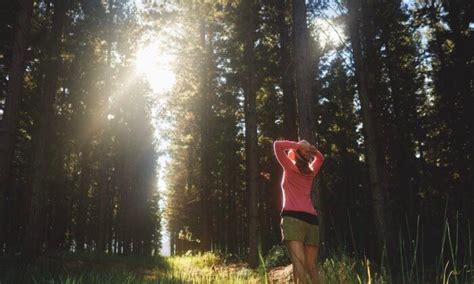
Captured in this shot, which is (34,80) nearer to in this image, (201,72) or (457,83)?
(201,72)

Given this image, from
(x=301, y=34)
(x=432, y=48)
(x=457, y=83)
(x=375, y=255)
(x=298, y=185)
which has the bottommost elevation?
(x=375, y=255)

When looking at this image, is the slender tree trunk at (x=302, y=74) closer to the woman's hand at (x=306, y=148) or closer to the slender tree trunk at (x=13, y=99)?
the woman's hand at (x=306, y=148)

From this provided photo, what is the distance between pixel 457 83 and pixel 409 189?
6.15m

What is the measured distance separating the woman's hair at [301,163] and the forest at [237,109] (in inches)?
201

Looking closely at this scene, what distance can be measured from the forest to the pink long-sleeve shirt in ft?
16.8

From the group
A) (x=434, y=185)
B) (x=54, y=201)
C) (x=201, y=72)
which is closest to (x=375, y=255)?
(x=201, y=72)

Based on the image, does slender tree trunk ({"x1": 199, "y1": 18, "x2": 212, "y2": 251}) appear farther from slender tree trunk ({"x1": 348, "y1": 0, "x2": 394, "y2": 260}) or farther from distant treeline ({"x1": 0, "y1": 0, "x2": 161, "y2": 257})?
slender tree trunk ({"x1": 348, "y1": 0, "x2": 394, "y2": 260})

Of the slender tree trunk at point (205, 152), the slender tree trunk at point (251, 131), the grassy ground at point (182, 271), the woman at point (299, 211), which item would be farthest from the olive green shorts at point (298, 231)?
the slender tree trunk at point (205, 152)

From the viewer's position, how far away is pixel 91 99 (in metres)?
25.5

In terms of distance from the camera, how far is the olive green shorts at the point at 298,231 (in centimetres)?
544

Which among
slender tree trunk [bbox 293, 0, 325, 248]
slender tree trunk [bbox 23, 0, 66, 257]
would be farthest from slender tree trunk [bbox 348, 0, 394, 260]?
slender tree trunk [bbox 23, 0, 66, 257]

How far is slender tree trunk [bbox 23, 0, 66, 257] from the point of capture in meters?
14.1

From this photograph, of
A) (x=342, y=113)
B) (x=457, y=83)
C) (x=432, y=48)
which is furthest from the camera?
(x=342, y=113)

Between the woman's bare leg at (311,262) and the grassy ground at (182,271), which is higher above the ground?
the woman's bare leg at (311,262)
